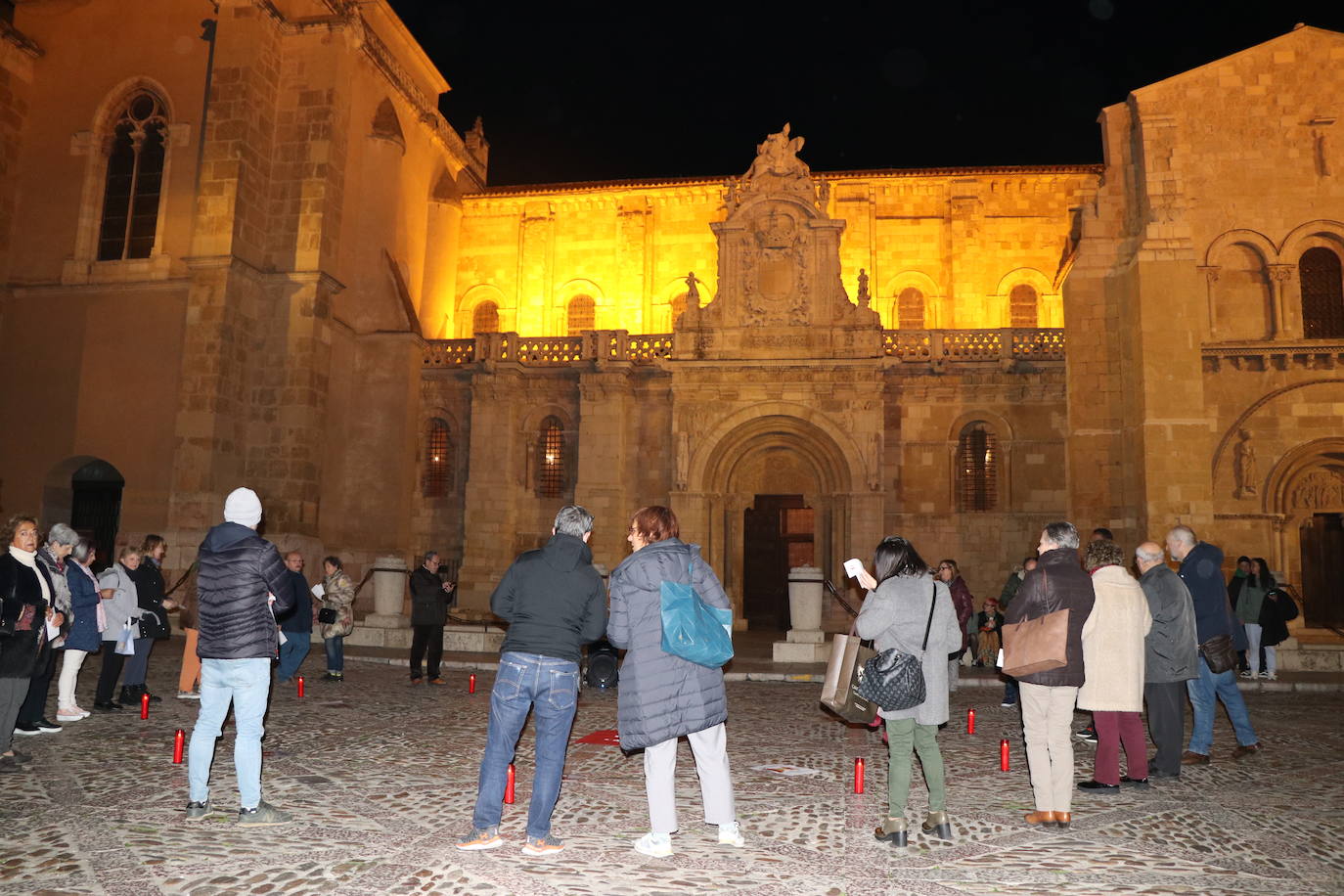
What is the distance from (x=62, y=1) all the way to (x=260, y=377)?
11.5 metres

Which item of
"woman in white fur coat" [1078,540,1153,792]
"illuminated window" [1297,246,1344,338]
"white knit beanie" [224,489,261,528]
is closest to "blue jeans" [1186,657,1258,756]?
"woman in white fur coat" [1078,540,1153,792]

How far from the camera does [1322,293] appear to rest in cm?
2047

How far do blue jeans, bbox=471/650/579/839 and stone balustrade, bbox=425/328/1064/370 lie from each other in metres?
18.1

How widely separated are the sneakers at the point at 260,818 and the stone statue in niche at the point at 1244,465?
19.8m

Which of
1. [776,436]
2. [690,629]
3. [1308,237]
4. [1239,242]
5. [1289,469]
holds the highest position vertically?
[1308,237]

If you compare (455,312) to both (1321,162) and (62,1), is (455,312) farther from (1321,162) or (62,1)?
(1321,162)

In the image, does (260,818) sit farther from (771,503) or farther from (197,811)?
(771,503)

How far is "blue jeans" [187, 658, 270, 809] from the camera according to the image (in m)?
5.69

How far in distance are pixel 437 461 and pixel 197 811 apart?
20117 millimetres

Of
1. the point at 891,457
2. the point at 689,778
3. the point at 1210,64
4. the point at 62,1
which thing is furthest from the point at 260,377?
the point at 1210,64

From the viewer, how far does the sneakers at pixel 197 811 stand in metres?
5.77

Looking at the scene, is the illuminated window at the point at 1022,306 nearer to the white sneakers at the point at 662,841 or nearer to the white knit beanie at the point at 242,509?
the white sneakers at the point at 662,841

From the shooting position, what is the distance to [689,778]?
7301 millimetres

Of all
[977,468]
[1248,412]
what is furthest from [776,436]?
[1248,412]
